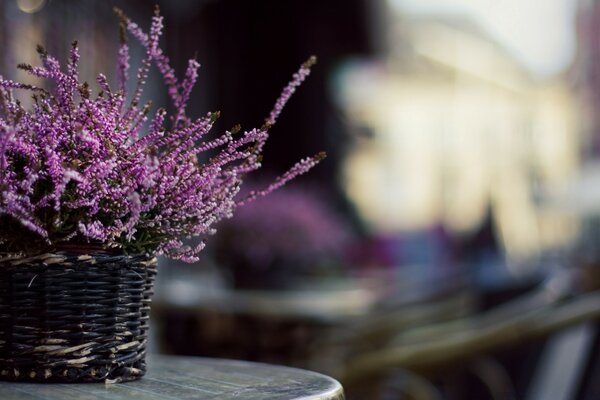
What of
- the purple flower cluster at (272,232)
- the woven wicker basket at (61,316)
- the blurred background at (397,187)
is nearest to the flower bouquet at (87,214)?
the woven wicker basket at (61,316)

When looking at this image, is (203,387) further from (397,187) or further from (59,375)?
(397,187)

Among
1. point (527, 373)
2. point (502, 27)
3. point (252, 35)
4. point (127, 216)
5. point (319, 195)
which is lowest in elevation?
point (527, 373)

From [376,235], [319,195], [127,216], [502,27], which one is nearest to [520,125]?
[502,27]

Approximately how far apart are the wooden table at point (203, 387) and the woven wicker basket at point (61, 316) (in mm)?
22

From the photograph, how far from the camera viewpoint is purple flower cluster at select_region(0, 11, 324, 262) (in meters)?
1.01

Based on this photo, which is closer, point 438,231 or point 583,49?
point 438,231

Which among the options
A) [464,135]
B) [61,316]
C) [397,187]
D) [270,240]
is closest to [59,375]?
[61,316]

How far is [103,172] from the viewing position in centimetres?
100

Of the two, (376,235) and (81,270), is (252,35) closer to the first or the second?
(376,235)

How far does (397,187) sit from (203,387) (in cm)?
734

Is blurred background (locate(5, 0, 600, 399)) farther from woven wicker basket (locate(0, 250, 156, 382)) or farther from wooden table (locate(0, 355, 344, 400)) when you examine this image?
woven wicker basket (locate(0, 250, 156, 382))

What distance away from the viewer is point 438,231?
318 inches

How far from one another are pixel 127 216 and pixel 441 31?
8.12 m

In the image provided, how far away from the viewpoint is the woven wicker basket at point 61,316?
1.06 meters
